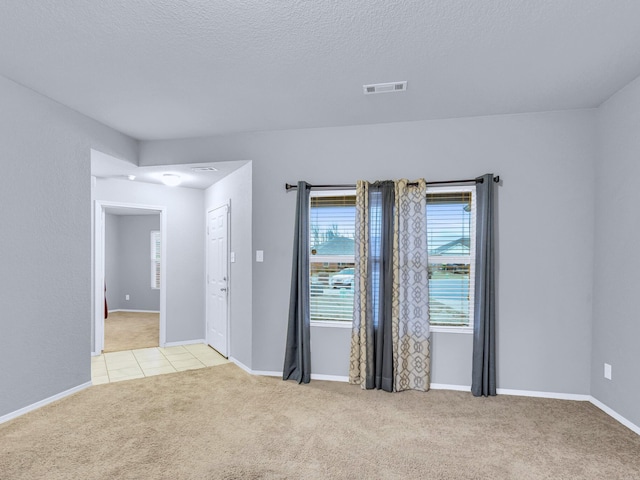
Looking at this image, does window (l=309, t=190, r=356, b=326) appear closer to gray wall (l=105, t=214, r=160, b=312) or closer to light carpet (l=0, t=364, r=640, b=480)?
light carpet (l=0, t=364, r=640, b=480)

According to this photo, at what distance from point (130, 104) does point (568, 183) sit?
4.12m

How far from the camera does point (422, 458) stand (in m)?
2.42

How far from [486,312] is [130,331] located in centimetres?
576

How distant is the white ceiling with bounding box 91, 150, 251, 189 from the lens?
4223 millimetres

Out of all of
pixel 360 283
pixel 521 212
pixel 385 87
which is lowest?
pixel 360 283

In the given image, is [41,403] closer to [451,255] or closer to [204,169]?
[204,169]

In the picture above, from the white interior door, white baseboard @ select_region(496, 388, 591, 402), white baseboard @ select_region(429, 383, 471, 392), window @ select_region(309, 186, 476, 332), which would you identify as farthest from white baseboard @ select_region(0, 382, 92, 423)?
white baseboard @ select_region(496, 388, 591, 402)

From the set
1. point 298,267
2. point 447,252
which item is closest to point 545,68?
point 447,252

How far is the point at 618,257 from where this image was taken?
308 cm

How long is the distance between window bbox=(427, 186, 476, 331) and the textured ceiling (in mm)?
834

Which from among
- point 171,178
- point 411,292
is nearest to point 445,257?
point 411,292

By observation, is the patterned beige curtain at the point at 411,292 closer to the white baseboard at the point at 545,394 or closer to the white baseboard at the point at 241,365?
the white baseboard at the point at 545,394

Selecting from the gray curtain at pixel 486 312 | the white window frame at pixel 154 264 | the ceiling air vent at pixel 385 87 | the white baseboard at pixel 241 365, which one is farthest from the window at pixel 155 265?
the gray curtain at pixel 486 312

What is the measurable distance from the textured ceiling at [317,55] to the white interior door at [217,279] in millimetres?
1785
